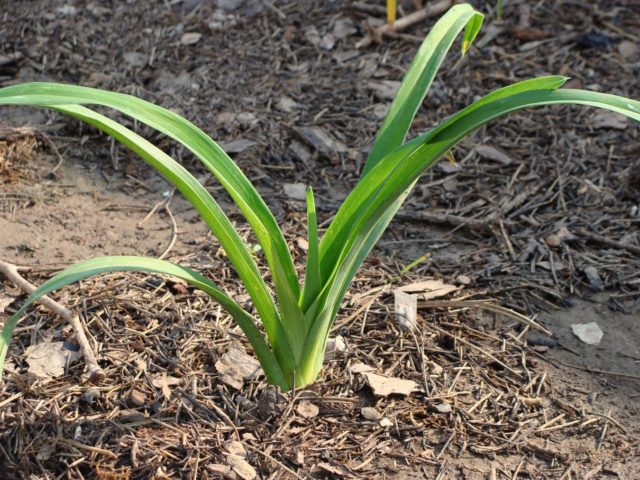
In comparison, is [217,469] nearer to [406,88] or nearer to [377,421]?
[377,421]

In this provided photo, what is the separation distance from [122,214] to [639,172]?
1.58 m

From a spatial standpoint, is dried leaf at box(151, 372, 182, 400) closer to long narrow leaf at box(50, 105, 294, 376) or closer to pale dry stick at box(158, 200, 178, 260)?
long narrow leaf at box(50, 105, 294, 376)

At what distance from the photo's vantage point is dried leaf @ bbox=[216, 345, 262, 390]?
68.6 inches

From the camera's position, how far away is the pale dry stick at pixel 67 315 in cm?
173

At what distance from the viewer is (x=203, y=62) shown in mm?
3104

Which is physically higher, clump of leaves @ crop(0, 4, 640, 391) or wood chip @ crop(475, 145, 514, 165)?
clump of leaves @ crop(0, 4, 640, 391)

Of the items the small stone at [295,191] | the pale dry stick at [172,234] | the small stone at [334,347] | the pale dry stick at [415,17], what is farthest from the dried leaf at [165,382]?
the pale dry stick at [415,17]

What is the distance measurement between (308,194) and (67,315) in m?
0.73

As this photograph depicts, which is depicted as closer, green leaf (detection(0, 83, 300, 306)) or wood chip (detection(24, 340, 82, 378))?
green leaf (detection(0, 83, 300, 306))

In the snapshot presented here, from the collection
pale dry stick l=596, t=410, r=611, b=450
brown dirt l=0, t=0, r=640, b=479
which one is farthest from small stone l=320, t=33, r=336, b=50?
pale dry stick l=596, t=410, r=611, b=450

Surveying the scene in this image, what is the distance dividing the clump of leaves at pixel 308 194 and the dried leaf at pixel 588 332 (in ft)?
2.22

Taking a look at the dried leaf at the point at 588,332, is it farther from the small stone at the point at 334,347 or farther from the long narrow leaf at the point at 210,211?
the long narrow leaf at the point at 210,211

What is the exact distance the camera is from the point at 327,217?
2414 mm

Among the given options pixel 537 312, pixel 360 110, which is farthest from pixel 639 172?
pixel 360 110
